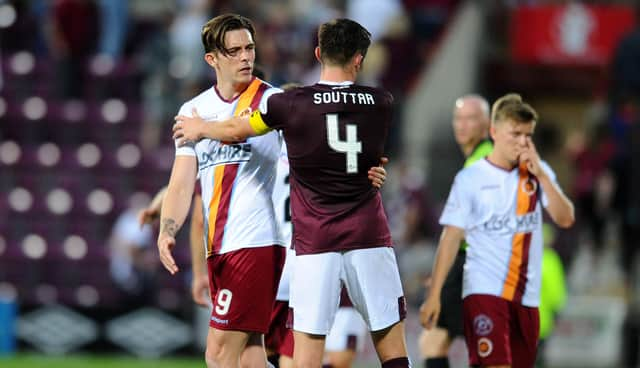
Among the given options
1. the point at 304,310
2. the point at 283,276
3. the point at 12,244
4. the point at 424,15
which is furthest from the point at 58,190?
the point at 304,310

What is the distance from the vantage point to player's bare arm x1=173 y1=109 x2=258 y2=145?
26.1 feet

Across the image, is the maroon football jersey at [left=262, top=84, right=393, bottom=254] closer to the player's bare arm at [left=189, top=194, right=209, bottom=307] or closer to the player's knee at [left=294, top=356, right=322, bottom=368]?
the player's knee at [left=294, top=356, right=322, bottom=368]

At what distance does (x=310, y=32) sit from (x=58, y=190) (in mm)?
4006

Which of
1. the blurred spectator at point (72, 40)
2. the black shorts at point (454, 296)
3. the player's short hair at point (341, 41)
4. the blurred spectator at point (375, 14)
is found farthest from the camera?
the blurred spectator at point (375, 14)

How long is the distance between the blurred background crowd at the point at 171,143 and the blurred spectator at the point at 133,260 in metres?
0.02

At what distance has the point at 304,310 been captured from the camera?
7.95 meters

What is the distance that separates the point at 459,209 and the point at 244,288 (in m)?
1.68

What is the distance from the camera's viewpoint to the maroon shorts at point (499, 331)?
9.15 metres

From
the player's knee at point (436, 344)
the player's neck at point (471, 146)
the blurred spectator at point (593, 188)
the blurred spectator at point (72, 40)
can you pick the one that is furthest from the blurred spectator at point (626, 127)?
the player's knee at point (436, 344)

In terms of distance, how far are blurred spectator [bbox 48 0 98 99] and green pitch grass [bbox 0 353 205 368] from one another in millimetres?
4212

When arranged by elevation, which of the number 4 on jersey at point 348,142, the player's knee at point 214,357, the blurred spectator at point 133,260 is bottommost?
the blurred spectator at point 133,260

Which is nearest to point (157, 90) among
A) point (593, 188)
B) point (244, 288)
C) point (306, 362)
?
point (593, 188)

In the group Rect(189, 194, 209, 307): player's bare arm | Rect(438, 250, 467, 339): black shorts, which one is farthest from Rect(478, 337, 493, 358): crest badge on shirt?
Rect(189, 194, 209, 307): player's bare arm

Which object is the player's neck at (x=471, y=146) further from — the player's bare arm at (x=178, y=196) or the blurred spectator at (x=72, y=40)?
the blurred spectator at (x=72, y=40)
